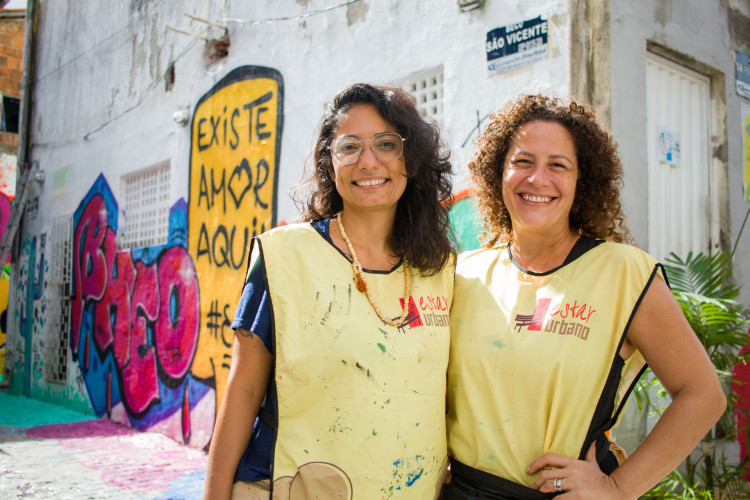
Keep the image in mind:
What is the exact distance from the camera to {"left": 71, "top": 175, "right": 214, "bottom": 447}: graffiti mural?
6.14m

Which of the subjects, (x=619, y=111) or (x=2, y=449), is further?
(x=2, y=449)

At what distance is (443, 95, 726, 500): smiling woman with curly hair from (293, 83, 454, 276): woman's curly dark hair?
20 centimetres

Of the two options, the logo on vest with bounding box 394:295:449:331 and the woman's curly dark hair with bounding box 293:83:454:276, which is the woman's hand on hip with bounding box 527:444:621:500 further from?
the woman's curly dark hair with bounding box 293:83:454:276

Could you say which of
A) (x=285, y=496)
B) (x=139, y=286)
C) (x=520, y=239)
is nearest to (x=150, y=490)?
(x=139, y=286)

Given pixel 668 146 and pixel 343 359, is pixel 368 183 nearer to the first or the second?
pixel 343 359

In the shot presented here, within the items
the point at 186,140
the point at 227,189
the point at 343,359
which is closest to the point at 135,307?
the point at 186,140

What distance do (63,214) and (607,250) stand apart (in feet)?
28.6

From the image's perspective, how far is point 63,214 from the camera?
8906mm

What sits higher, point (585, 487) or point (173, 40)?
point (173, 40)

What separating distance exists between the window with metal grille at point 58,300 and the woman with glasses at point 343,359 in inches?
310

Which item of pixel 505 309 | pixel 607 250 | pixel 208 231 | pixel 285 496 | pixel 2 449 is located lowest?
pixel 2 449

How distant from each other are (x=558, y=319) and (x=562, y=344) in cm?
7

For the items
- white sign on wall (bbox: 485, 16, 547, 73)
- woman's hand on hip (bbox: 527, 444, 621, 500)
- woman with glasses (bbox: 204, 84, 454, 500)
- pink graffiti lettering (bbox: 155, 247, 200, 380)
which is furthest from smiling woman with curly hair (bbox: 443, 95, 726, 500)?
pink graffiti lettering (bbox: 155, 247, 200, 380)

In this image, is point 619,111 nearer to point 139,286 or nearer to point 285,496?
point 285,496
